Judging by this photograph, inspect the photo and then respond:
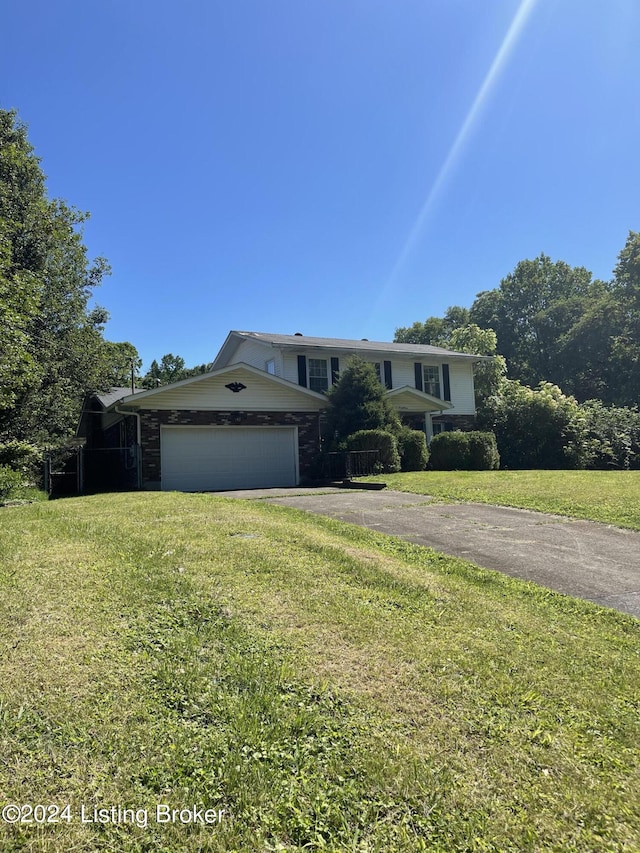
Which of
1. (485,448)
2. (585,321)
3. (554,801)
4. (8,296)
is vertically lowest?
(554,801)

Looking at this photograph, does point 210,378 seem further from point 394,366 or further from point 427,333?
point 427,333

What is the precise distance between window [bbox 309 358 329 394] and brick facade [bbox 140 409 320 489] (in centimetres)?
279

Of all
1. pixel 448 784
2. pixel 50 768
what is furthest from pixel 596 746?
pixel 50 768

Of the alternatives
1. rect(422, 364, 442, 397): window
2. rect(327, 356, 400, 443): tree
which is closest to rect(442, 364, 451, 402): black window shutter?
rect(422, 364, 442, 397): window

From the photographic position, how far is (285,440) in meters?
17.4

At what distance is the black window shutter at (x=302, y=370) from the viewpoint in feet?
65.3

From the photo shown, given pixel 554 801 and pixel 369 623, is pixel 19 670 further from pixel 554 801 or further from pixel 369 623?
pixel 554 801

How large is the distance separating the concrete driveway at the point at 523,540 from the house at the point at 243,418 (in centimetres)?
604

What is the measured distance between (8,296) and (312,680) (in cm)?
1363

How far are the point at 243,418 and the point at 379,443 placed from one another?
15.0ft

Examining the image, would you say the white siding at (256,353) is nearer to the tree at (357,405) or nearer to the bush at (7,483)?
the tree at (357,405)

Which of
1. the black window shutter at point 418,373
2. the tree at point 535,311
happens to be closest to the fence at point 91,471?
the black window shutter at point 418,373

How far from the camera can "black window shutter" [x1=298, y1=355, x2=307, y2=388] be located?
19.9 meters

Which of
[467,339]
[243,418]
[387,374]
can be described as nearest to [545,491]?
[243,418]
